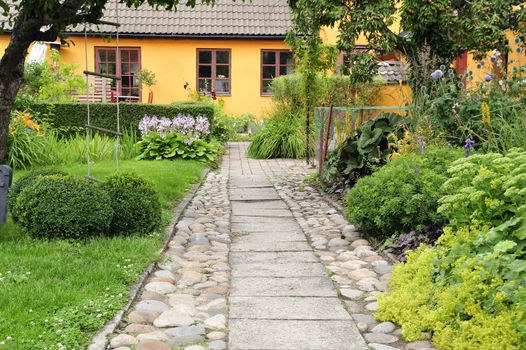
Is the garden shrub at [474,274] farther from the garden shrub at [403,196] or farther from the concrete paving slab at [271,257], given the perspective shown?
the concrete paving slab at [271,257]

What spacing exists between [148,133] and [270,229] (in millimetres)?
7482

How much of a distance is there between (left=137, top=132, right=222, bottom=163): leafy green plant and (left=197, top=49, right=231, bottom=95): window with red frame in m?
9.03

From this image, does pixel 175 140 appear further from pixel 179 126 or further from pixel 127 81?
pixel 127 81

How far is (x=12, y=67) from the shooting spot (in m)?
6.70

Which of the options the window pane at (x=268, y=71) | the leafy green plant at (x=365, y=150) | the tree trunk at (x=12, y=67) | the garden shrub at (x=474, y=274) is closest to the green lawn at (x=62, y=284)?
the tree trunk at (x=12, y=67)

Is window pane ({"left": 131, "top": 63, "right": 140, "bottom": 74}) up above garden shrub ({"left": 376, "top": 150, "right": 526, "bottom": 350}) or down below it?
above

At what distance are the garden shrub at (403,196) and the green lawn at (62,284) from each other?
203 cm

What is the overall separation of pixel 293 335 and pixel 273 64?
19.2 metres

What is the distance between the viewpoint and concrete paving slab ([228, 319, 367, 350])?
11.9 ft

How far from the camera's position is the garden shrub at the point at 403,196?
569 centimetres

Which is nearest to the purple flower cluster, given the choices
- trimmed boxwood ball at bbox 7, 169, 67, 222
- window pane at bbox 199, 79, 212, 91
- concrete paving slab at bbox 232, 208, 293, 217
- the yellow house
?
concrete paving slab at bbox 232, 208, 293, 217

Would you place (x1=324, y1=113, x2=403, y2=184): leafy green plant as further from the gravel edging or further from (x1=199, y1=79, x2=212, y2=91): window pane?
(x1=199, y1=79, x2=212, y2=91): window pane

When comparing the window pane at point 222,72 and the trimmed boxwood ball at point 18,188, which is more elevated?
the window pane at point 222,72

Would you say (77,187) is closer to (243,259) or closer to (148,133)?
(243,259)
